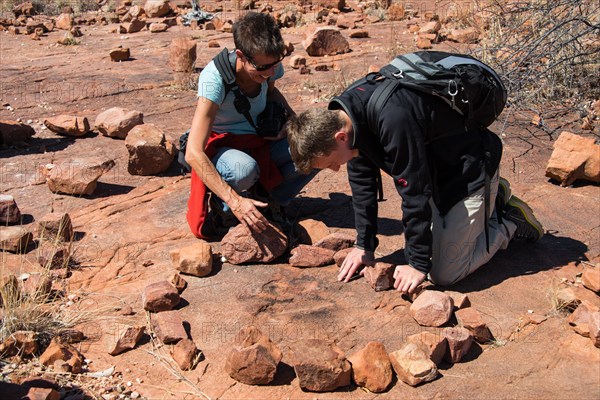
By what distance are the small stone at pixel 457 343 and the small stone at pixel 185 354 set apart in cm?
110

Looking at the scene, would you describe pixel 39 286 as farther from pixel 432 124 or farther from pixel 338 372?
pixel 432 124

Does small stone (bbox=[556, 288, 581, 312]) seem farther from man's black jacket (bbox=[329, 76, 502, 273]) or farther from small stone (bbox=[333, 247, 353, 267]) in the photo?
small stone (bbox=[333, 247, 353, 267])

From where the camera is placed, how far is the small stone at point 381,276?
3.61 metres

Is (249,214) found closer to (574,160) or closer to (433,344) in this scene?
(433,344)

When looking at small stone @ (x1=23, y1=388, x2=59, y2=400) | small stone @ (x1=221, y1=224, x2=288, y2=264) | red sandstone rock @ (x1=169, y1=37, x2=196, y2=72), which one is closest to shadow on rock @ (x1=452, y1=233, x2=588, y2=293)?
small stone @ (x1=221, y1=224, x2=288, y2=264)

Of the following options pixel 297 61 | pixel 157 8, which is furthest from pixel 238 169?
pixel 157 8

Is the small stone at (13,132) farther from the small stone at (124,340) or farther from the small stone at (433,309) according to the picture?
the small stone at (433,309)

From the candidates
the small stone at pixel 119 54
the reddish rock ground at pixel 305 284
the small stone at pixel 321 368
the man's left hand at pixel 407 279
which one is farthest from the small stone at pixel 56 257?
the small stone at pixel 119 54

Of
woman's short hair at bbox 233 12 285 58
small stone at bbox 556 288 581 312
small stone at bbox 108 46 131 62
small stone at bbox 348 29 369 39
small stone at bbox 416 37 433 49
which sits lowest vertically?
small stone at bbox 556 288 581 312

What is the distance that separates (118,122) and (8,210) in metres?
1.69

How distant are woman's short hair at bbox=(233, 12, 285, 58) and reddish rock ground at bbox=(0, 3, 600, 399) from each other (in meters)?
1.18

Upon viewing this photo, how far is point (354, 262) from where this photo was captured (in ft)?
12.3

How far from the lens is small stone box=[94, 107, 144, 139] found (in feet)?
19.5

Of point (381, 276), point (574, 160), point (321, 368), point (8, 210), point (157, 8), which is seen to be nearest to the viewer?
point (321, 368)
